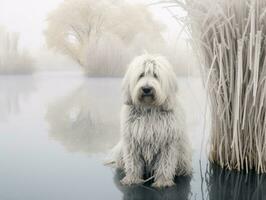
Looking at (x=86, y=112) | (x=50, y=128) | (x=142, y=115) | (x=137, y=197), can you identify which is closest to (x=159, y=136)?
(x=142, y=115)

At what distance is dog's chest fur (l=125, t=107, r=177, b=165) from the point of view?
4.45 ft

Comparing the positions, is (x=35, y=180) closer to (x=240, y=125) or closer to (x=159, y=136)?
(x=159, y=136)

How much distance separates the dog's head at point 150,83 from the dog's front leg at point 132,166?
20 centimetres

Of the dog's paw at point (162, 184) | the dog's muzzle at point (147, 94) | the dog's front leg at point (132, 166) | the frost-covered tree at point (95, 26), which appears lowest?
the dog's paw at point (162, 184)

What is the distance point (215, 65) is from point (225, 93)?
0.12 metres

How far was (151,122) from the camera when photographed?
136 cm

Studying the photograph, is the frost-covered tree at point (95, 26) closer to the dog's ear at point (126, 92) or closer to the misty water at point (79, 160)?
the misty water at point (79, 160)

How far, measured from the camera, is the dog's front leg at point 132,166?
1410 millimetres

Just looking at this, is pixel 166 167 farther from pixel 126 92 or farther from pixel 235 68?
pixel 235 68

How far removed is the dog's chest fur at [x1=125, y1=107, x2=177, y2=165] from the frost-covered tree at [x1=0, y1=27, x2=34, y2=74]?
4.56m

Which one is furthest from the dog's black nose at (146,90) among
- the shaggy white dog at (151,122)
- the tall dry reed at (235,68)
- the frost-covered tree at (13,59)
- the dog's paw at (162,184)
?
the frost-covered tree at (13,59)

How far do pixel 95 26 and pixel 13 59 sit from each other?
1.40m

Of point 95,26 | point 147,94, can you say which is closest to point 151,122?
point 147,94

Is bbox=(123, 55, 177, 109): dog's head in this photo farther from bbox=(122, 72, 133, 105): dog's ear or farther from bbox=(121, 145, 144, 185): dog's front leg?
bbox=(121, 145, 144, 185): dog's front leg
